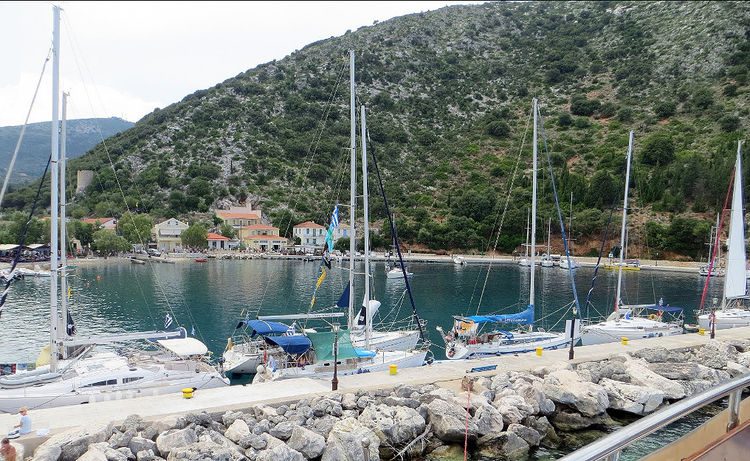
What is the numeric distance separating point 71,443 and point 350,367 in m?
9.37

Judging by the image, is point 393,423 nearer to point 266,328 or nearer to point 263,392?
point 263,392

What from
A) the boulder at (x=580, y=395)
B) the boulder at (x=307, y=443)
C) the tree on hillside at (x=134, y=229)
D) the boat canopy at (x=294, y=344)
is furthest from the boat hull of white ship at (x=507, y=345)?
the tree on hillside at (x=134, y=229)

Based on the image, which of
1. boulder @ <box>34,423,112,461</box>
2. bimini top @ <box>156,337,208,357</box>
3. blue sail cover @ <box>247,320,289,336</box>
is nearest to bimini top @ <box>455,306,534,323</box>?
blue sail cover @ <box>247,320,289,336</box>

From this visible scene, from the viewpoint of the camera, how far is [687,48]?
4286 inches

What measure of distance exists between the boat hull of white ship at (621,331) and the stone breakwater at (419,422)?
25.8 feet

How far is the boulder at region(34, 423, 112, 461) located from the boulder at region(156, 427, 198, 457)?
3.80ft

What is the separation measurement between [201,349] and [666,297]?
43045 mm

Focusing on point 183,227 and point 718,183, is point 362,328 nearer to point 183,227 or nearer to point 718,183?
point 718,183

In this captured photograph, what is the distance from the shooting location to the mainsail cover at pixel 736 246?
85.3 ft

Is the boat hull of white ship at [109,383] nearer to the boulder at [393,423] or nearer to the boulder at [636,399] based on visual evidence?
the boulder at [393,423]

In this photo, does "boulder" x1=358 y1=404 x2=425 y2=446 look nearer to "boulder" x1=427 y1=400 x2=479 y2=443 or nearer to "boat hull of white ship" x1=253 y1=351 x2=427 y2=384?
"boulder" x1=427 y1=400 x2=479 y2=443

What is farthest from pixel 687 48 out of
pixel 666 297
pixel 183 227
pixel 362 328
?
pixel 362 328

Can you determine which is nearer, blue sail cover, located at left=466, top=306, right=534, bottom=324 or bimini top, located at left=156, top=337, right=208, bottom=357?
bimini top, located at left=156, top=337, right=208, bottom=357

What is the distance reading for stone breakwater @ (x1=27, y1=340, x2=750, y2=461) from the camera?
10.2 meters
